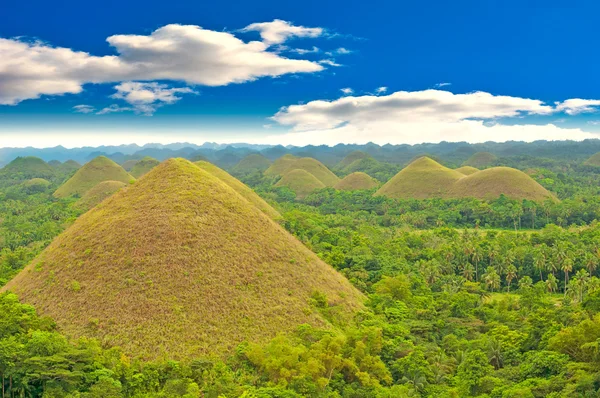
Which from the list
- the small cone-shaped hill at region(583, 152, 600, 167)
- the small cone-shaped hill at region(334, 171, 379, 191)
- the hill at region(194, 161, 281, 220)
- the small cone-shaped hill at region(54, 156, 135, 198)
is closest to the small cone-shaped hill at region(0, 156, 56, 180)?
the small cone-shaped hill at region(54, 156, 135, 198)

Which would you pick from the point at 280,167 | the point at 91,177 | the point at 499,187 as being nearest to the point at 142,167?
the point at 91,177

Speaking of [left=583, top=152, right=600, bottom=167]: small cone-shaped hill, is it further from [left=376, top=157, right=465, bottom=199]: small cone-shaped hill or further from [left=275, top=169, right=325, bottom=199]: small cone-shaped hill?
[left=275, top=169, right=325, bottom=199]: small cone-shaped hill

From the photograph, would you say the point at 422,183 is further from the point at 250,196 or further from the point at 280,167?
the point at 280,167

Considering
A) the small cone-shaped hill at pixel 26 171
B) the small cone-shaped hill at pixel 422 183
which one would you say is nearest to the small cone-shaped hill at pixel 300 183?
the small cone-shaped hill at pixel 422 183

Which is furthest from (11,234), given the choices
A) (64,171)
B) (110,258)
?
(64,171)

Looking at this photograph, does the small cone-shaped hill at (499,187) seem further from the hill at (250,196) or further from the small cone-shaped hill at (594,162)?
the small cone-shaped hill at (594,162)

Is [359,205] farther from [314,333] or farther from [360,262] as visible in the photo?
[314,333]
